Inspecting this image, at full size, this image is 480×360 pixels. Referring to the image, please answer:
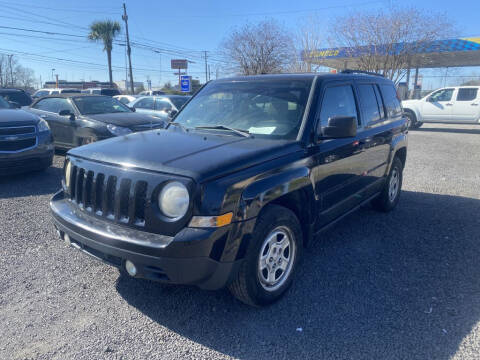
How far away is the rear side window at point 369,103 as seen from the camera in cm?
430

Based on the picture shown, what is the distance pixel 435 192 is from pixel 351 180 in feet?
11.2

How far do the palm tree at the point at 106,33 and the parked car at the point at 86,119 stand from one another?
3699cm

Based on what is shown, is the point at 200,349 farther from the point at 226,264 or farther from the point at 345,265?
the point at 345,265

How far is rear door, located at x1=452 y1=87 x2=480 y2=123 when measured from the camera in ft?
53.0

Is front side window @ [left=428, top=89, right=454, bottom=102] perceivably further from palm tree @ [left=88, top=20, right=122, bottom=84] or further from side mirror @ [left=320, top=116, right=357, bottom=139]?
palm tree @ [left=88, top=20, right=122, bottom=84]

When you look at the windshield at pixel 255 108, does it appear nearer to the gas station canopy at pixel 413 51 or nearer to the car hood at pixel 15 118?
the car hood at pixel 15 118

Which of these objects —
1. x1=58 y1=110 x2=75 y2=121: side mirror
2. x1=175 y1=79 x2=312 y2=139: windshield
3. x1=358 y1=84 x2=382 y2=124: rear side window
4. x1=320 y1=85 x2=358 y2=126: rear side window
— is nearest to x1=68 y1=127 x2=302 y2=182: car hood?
x1=175 y1=79 x2=312 y2=139: windshield

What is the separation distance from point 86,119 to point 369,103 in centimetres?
643

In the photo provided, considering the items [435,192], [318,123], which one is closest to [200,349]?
[318,123]

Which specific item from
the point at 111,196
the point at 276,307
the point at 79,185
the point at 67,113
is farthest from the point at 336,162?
the point at 67,113

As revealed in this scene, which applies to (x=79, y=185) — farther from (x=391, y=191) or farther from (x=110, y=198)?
(x=391, y=191)

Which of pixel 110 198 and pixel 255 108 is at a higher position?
pixel 255 108

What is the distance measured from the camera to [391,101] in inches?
206

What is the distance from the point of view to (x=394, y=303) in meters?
3.06
